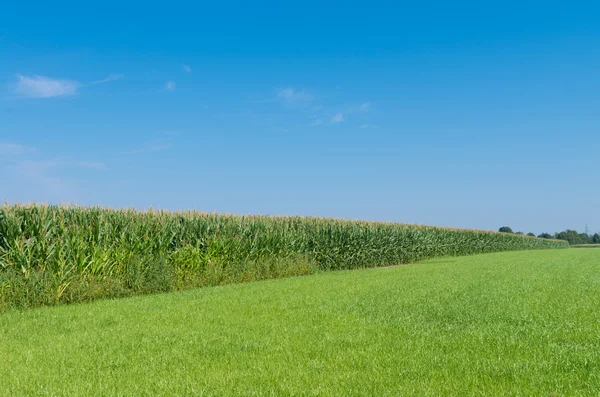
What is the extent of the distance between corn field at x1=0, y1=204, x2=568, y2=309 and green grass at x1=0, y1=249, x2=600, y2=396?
181cm

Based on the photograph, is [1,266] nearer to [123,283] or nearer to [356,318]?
[123,283]

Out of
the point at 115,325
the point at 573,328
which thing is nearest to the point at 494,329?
the point at 573,328

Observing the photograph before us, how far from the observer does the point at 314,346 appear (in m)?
7.07

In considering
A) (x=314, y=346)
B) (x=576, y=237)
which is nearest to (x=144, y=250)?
(x=314, y=346)

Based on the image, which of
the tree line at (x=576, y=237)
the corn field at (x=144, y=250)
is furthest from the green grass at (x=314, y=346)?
the tree line at (x=576, y=237)

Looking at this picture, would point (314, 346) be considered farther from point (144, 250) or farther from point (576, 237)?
point (576, 237)

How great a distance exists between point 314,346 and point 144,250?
11.3 metres

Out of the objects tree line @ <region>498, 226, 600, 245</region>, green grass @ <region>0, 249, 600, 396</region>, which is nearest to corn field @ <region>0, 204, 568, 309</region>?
green grass @ <region>0, 249, 600, 396</region>

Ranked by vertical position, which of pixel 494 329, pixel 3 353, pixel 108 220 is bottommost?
pixel 3 353

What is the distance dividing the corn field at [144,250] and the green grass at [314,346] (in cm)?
181

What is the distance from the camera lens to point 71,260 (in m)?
14.6

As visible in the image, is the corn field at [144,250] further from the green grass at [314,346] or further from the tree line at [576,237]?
the tree line at [576,237]

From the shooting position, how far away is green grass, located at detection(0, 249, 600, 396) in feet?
18.4

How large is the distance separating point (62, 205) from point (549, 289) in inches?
610
